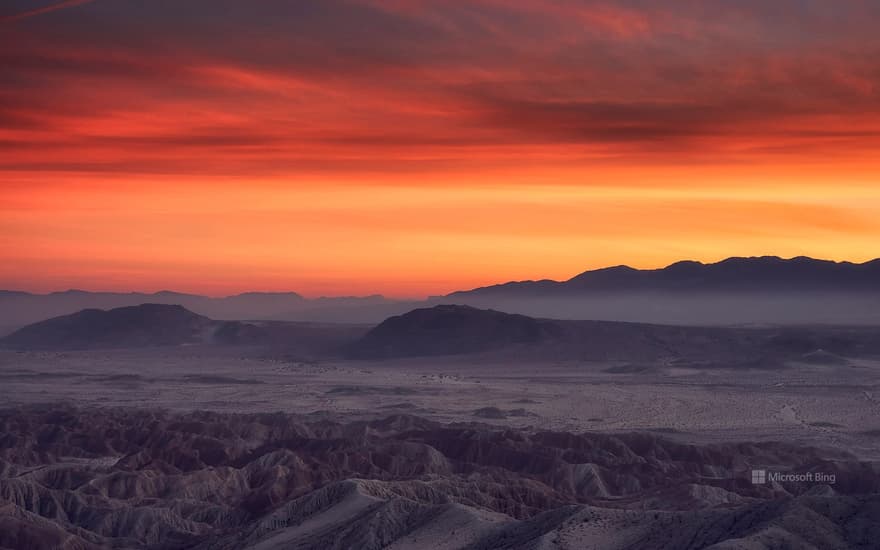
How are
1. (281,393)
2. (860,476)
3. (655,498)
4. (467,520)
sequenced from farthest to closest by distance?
(281,393)
(860,476)
(655,498)
(467,520)

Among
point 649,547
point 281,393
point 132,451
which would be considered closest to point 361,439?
point 132,451

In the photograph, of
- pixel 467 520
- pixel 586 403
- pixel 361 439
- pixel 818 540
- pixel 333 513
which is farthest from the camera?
pixel 586 403

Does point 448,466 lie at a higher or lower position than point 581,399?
lower

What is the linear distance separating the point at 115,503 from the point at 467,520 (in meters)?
31.4

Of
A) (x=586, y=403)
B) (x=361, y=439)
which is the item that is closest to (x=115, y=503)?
(x=361, y=439)

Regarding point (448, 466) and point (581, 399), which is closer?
point (448, 466)

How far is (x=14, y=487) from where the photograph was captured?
78.8m

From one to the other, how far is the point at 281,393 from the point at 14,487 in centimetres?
9578

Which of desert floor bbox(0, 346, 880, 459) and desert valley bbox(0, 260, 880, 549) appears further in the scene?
desert floor bbox(0, 346, 880, 459)

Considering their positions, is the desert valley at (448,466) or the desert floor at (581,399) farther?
the desert floor at (581,399)

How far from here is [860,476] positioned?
84875 millimetres

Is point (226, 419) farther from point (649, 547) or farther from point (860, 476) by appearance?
point (649, 547)

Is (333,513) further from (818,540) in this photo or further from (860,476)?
(860,476)

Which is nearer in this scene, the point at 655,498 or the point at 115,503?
the point at 655,498
